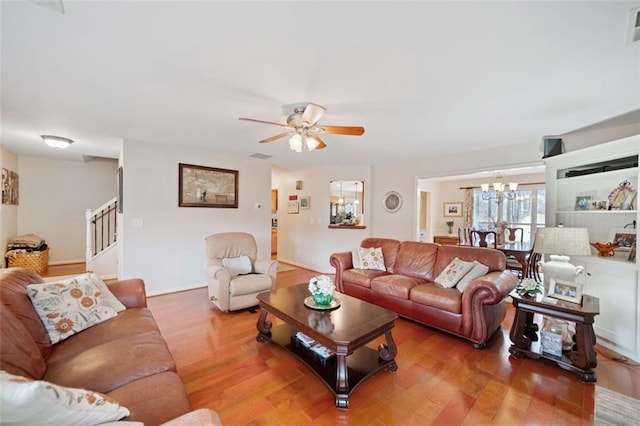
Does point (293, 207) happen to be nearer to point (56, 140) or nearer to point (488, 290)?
point (56, 140)

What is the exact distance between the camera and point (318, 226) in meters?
5.80

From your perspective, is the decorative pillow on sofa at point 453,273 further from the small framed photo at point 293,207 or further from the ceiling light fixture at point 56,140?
the ceiling light fixture at point 56,140

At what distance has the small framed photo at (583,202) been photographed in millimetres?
3057

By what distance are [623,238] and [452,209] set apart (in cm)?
484

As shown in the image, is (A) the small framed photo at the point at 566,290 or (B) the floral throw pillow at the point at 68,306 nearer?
(B) the floral throw pillow at the point at 68,306

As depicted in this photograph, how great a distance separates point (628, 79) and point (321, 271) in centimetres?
486

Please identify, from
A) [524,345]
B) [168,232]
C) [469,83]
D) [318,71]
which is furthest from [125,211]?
[524,345]

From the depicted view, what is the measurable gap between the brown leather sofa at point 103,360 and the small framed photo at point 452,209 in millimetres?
7612

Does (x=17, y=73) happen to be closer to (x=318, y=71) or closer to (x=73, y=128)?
(x=73, y=128)

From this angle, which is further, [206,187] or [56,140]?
[206,187]

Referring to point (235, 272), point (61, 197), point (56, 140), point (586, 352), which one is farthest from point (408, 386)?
point (61, 197)

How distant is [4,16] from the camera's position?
1.39 meters

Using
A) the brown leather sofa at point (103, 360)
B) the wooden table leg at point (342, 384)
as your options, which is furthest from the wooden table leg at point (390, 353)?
the brown leather sofa at point (103, 360)

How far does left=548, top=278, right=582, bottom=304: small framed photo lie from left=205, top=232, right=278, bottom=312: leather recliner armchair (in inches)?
118
